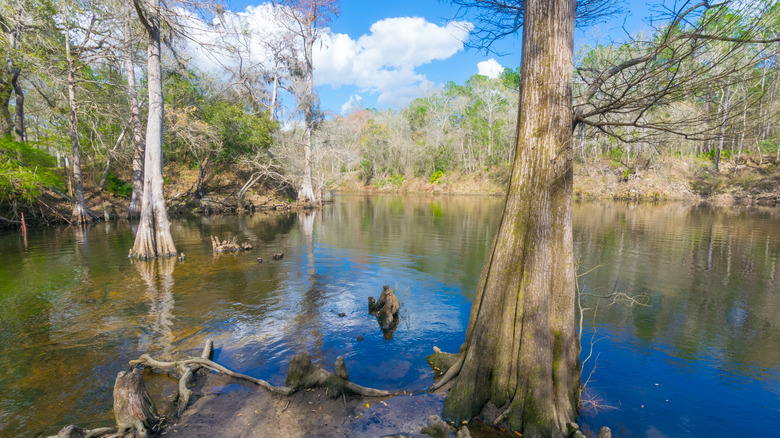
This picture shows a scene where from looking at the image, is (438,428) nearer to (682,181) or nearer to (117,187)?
(117,187)

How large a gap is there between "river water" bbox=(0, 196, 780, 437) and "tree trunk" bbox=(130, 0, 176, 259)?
3.84ft

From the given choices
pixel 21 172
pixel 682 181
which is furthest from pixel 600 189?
pixel 21 172

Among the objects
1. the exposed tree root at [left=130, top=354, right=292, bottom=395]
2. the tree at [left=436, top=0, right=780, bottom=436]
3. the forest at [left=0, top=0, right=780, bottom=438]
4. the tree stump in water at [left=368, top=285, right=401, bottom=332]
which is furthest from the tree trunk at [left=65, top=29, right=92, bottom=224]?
the tree at [left=436, top=0, right=780, bottom=436]

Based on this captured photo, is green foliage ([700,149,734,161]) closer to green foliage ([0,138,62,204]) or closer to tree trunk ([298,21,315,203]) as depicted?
tree trunk ([298,21,315,203])

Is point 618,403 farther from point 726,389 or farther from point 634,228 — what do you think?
point 634,228

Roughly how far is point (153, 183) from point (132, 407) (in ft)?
40.1

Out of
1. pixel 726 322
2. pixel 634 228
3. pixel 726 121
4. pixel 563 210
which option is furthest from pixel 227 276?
pixel 634 228

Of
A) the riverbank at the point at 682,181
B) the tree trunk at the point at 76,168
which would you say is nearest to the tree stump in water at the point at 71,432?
the tree trunk at the point at 76,168

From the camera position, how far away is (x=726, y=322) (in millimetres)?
7836

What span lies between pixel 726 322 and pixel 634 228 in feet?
48.5

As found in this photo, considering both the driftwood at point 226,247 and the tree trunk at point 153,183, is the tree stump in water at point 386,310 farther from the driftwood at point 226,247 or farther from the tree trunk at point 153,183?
the tree trunk at point 153,183

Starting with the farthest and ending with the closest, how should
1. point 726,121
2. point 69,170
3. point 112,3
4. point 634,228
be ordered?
point 69,170
point 634,228
point 112,3
point 726,121

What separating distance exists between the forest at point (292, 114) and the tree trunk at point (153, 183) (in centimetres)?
97

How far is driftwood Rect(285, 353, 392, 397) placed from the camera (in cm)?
487
